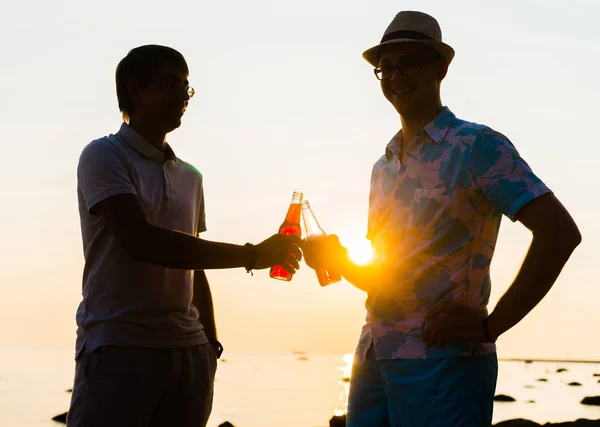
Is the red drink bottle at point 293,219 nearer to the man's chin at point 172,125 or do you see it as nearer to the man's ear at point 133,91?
the man's chin at point 172,125

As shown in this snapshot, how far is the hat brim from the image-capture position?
461cm

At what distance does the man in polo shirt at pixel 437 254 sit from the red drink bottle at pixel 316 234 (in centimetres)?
77

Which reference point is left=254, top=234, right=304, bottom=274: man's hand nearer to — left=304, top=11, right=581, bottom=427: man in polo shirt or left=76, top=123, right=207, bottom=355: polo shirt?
left=76, top=123, right=207, bottom=355: polo shirt

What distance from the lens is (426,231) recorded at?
426 centimetres

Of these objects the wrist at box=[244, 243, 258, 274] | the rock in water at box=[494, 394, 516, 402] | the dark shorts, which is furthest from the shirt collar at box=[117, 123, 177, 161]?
the rock in water at box=[494, 394, 516, 402]

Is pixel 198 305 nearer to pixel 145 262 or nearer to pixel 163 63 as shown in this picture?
pixel 145 262

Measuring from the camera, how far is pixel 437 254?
4219 millimetres

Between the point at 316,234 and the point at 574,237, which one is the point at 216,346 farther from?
the point at 574,237

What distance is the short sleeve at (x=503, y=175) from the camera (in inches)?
156

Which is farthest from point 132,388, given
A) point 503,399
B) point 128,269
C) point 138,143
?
point 503,399

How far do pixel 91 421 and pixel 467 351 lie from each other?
2.10m

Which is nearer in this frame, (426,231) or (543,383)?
(426,231)

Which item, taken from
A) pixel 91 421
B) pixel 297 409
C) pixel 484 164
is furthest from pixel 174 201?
pixel 297 409

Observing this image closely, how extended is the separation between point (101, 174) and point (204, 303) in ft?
4.47
